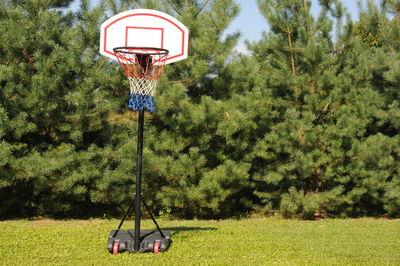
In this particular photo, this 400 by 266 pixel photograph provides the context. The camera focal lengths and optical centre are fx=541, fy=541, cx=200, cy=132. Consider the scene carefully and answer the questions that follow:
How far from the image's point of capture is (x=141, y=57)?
735 cm

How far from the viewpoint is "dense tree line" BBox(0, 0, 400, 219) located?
10344mm

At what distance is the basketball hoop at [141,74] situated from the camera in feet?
23.8

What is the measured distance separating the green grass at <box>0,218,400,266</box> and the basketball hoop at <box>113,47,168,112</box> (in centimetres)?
200

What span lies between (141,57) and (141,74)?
0.77 feet

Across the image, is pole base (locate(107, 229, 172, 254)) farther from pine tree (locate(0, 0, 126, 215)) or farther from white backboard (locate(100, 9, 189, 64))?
pine tree (locate(0, 0, 126, 215))

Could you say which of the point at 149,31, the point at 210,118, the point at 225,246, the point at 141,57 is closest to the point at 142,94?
the point at 141,57

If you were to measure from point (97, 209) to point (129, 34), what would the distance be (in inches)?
216

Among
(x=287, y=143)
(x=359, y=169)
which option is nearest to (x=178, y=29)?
(x=287, y=143)

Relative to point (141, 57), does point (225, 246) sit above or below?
below

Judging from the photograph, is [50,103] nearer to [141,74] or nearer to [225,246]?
[141,74]

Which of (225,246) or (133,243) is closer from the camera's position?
(133,243)

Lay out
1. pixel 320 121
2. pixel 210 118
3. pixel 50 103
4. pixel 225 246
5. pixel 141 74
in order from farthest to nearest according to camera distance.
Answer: pixel 320 121
pixel 210 118
pixel 50 103
pixel 225 246
pixel 141 74

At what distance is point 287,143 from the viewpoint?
11.2 m

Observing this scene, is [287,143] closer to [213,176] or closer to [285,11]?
[213,176]
